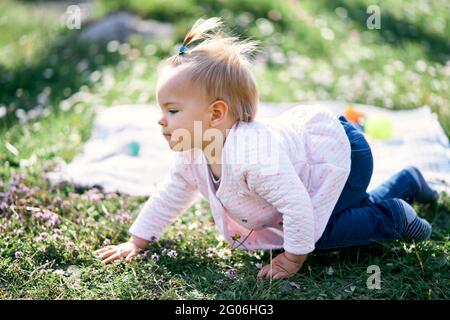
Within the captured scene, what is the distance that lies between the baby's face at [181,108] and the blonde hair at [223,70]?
0.12 ft

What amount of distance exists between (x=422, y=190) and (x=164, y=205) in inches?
49.5

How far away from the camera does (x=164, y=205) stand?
2.76 metres

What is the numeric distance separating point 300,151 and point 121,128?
1.86m

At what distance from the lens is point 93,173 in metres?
3.54

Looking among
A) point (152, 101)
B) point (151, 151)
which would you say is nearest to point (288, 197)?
point (151, 151)

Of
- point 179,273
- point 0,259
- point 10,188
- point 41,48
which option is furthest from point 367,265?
point 41,48

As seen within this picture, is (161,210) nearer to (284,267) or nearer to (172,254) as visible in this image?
(172,254)

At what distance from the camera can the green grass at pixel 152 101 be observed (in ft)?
8.14

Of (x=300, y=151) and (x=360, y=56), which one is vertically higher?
(x=300, y=151)

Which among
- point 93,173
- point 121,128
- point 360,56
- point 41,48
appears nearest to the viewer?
point 93,173

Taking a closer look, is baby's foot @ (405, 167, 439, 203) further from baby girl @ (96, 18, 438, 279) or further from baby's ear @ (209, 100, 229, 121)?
baby's ear @ (209, 100, 229, 121)

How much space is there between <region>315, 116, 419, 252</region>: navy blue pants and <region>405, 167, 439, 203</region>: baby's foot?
401 millimetres
